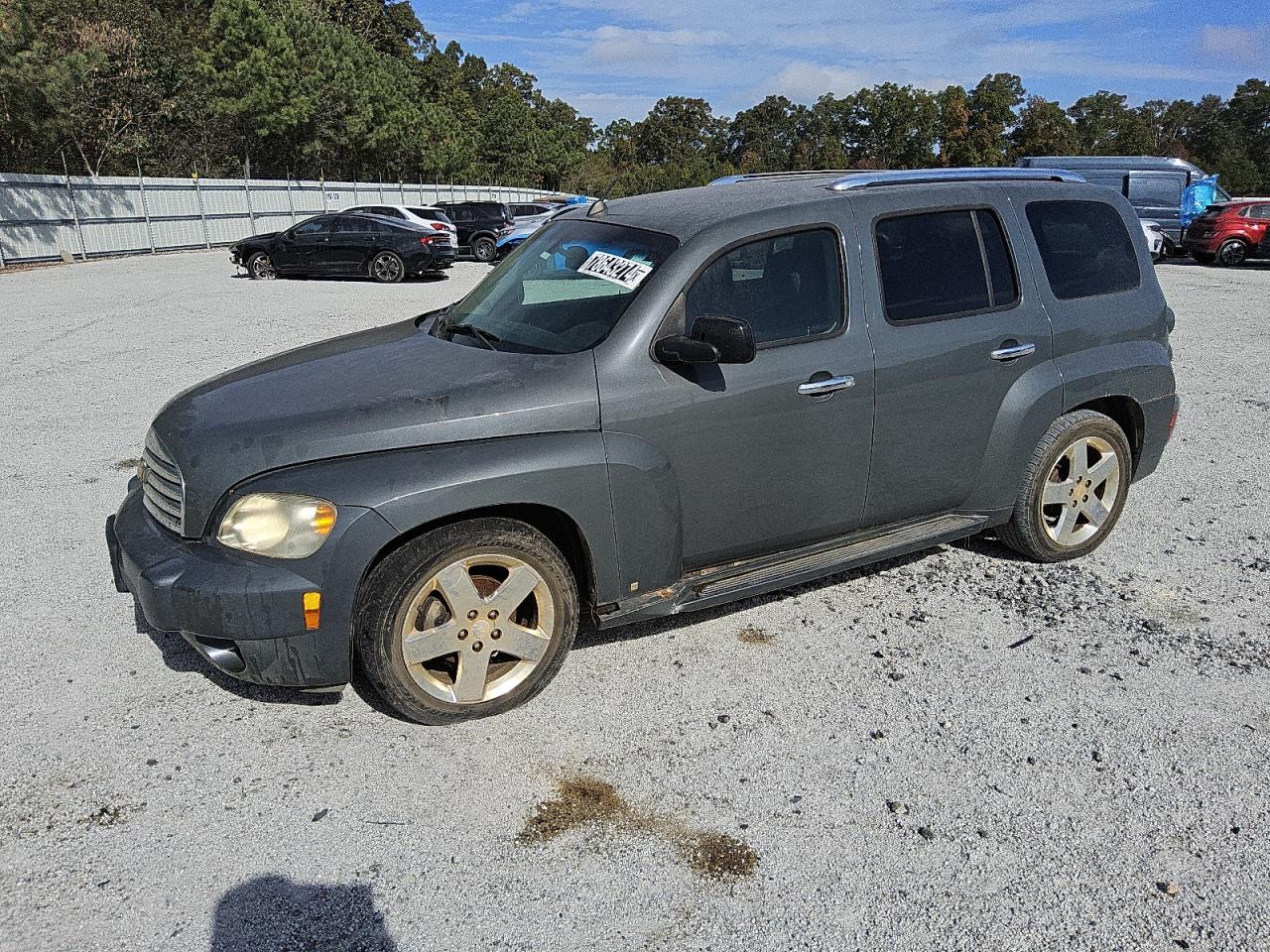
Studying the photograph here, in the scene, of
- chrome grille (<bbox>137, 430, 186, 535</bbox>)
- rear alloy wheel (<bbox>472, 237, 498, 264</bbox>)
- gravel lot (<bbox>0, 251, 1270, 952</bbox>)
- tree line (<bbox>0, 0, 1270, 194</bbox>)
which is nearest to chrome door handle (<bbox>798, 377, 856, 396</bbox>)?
gravel lot (<bbox>0, 251, 1270, 952</bbox>)

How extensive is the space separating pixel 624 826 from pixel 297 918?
3.19 feet

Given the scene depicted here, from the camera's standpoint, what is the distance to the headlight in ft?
10.3

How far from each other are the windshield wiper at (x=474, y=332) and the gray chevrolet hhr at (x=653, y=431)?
19 mm

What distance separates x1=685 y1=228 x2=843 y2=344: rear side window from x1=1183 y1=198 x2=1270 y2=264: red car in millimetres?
23542

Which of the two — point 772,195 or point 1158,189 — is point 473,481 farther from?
point 1158,189

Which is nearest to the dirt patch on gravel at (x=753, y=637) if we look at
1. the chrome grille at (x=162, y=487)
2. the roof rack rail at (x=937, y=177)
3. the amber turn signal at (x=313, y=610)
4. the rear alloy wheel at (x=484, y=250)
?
the amber turn signal at (x=313, y=610)

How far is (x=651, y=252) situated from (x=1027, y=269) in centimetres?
185

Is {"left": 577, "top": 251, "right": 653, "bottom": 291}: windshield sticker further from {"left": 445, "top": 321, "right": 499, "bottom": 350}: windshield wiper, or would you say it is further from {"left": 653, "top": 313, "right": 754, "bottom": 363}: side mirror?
{"left": 445, "top": 321, "right": 499, "bottom": 350}: windshield wiper

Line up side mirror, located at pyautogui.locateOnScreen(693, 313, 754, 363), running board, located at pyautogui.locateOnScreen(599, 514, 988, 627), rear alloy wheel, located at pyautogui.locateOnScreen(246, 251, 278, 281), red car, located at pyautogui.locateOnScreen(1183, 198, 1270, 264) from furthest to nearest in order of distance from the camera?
red car, located at pyautogui.locateOnScreen(1183, 198, 1270, 264)
rear alloy wheel, located at pyautogui.locateOnScreen(246, 251, 278, 281)
running board, located at pyautogui.locateOnScreen(599, 514, 988, 627)
side mirror, located at pyautogui.locateOnScreen(693, 313, 754, 363)

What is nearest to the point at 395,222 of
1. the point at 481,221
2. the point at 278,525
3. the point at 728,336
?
the point at 481,221

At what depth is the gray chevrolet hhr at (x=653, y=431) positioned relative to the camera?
10.7ft

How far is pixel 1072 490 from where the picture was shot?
482 centimetres

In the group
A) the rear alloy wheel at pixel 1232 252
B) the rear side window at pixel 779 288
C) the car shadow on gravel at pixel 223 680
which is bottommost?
the car shadow on gravel at pixel 223 680

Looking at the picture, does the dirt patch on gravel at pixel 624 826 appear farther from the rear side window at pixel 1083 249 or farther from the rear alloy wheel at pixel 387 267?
the rear alloy wheel at pixel 387 267
